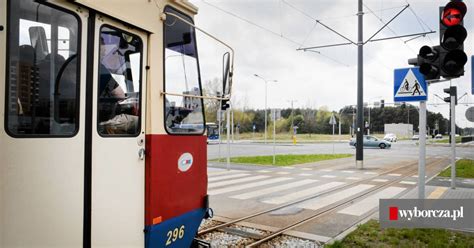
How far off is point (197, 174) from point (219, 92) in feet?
3.47

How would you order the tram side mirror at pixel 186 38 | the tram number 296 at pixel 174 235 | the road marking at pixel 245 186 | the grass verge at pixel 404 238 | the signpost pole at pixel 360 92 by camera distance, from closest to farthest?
1. the tram number 296 at pixel 174 235
2. the tram side mirror at pixel 186 38
3. the grass verge at pixel 404 238
4. the road marking at pixel 245 186
5. the signpost pole at pixel 360 92

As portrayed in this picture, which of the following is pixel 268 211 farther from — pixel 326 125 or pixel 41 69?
pixel 326 125

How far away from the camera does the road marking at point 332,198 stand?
779 cm

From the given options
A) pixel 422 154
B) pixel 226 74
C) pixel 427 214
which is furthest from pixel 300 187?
pixel 226 74

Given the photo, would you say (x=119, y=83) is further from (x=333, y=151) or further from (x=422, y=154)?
(x=333, y=151)

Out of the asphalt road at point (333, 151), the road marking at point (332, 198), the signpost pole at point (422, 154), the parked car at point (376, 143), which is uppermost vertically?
the signpost pole at point (422, 154)

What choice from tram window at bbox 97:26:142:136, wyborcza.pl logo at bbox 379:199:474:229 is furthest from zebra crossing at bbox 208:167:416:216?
tram window at bbox 97:26:142:136

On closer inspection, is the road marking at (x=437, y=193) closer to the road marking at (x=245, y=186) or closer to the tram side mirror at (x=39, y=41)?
the road marking at (x=245, y=186)

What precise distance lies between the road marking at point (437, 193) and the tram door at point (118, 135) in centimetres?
814

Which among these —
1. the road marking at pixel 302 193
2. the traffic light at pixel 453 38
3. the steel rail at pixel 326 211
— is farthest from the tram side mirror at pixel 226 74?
the road marking at pixel 302 193

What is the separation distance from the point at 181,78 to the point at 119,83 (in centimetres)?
82

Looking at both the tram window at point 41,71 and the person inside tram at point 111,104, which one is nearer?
the tram window at point 41,71

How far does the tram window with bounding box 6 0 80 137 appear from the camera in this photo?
7.60 feet

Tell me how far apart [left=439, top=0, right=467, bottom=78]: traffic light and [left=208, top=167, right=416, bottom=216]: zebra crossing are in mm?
3348
